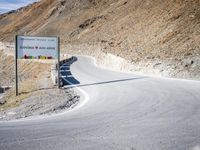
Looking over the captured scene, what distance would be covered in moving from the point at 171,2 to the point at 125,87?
124 feet

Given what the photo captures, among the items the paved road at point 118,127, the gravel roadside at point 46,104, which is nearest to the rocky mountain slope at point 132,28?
the gravel roadside at point 46,104

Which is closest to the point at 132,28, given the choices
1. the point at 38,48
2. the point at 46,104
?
the point at 38,48

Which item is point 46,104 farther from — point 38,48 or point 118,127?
point 118,127

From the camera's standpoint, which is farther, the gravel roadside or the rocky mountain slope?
the rocky mountain slope

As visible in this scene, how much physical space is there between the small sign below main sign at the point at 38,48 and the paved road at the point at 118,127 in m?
6.78

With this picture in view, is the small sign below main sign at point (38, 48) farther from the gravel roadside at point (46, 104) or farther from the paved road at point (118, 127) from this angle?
the paved road at point (118, 127)

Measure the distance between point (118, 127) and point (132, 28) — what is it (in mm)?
50557

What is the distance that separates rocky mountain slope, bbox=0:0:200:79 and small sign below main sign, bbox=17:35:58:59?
6274 mm

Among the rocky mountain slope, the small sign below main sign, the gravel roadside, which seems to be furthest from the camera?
the rocky mountain slope

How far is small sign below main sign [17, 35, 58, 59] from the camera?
1998 centimetres

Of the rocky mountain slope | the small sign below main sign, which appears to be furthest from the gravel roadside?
the rocky mountain slope

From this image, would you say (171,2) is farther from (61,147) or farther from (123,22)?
(61,147)

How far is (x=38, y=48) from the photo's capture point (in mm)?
20094

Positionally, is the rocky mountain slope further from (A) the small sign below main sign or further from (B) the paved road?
(B) the paved road
